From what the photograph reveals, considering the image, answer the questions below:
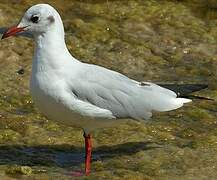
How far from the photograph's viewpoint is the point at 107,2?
971 cm

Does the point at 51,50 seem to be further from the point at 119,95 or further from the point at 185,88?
the point at 185,88

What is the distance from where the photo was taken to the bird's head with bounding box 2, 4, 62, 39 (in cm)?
591

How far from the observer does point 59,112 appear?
19.2 ft

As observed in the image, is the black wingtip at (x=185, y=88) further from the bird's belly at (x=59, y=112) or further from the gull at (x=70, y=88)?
the bird's belly at (x=59, y=112)

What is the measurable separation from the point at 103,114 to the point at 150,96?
1.57 ft

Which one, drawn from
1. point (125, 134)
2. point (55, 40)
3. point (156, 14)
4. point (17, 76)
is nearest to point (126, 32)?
point (156, 14)

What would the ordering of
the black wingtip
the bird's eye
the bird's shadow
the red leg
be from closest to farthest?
1. the bird's eye
2. the red leg
3. the bird's shadow
4. the black wingtip

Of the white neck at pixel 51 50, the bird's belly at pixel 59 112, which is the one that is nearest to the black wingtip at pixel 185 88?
the bird's belly at pixel 59 112

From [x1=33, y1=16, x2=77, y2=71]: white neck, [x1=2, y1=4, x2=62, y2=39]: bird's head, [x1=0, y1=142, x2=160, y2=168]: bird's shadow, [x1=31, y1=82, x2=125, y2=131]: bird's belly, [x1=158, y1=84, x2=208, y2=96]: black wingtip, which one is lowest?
[x1=0, y1=142, x2=160, y2=168]: bird's shadow

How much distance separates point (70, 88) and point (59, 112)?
0.65ft

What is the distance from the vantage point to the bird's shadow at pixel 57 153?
6273 millimetres

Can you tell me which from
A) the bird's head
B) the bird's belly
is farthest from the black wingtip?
the bird's head

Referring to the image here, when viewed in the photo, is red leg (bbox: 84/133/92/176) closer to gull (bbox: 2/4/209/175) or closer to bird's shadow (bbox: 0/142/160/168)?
gull (bbox: 2/4/209/175)

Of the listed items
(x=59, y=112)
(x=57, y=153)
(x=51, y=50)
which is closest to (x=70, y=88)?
(x=59, y=112)
